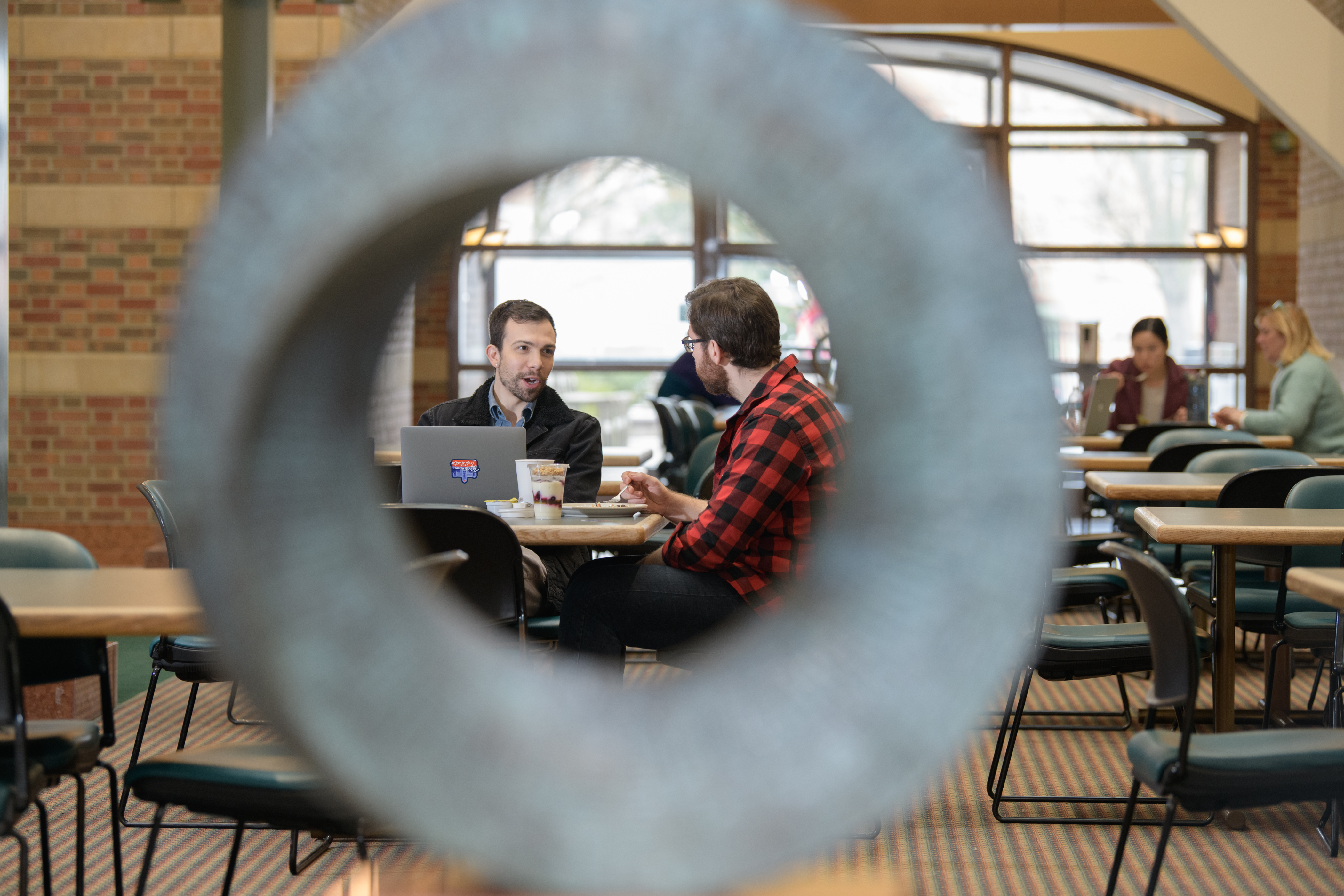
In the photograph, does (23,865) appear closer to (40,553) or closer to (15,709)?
(15,709)

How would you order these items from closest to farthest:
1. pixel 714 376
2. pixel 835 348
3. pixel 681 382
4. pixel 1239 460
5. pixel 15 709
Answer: pixel 835 348, pixel 15 709, pixel 714 376, pixel 1239 460, pixel 681 382

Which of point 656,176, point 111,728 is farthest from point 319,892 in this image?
point 656,176

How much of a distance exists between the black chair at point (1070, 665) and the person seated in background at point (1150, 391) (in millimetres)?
3476

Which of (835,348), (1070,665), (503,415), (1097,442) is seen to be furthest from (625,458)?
(835,348)

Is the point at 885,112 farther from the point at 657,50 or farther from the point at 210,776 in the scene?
the point at 210,776

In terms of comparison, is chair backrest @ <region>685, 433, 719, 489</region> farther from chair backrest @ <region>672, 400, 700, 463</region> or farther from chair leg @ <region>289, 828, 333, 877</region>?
chair leg @ <region>289, 828, 333, 877</region>

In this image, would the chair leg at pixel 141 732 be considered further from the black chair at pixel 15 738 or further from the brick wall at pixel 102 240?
the brick wall at pixel 102 240

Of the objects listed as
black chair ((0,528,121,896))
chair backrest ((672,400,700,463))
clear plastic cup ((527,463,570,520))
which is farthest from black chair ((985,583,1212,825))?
chair backrest ((672,400,700,463))

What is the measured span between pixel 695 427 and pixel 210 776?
5196 mm

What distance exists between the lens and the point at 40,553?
8.18 feet

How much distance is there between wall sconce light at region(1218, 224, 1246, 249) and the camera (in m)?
10.5

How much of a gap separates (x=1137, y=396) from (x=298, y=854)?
206 inches

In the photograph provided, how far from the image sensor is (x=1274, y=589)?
3688 millimetres

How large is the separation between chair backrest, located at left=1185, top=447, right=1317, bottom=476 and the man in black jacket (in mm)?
2298
